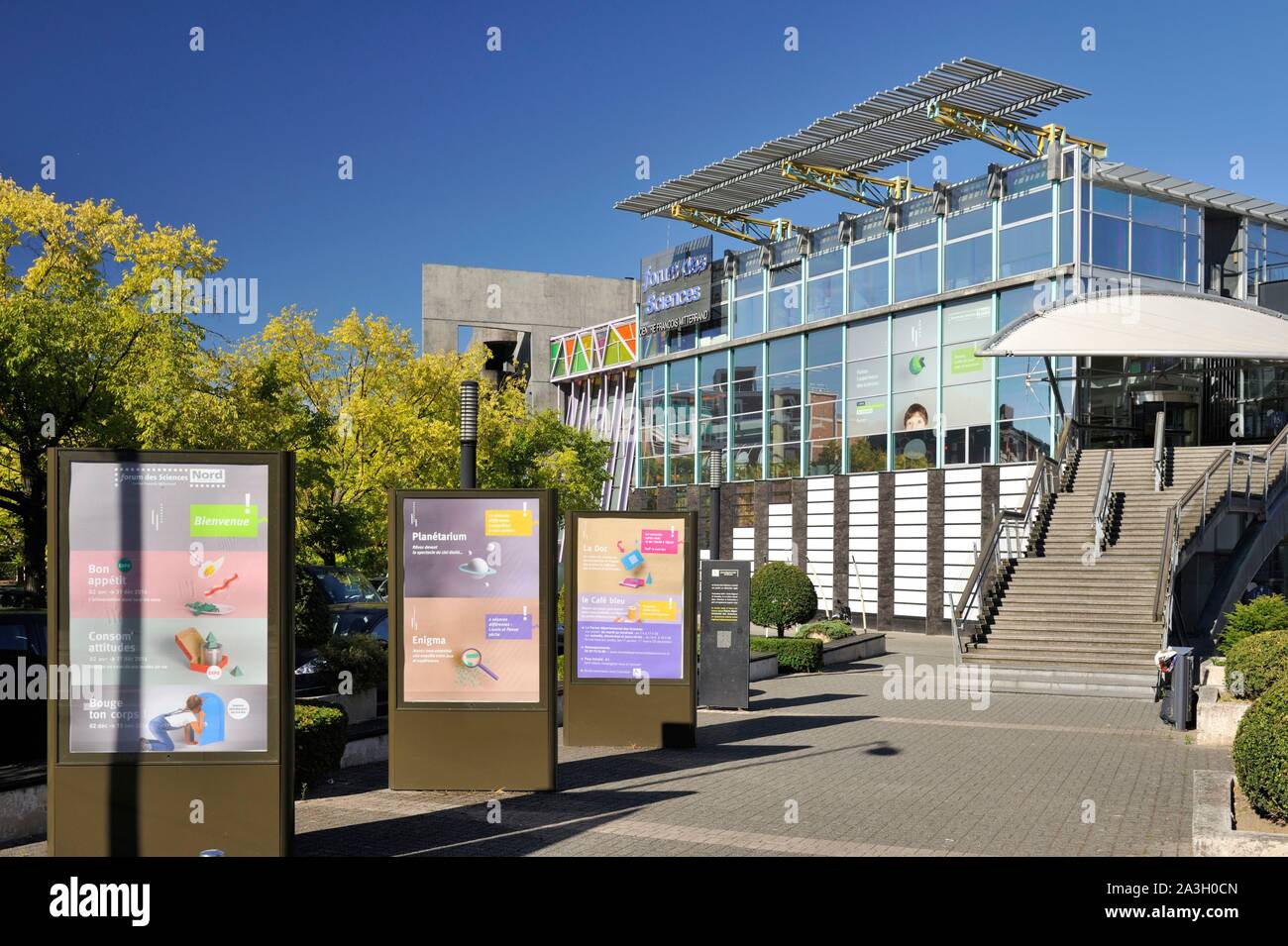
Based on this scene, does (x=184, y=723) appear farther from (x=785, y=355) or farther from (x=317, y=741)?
(x=785, y=355)

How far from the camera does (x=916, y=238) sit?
35.9 metres

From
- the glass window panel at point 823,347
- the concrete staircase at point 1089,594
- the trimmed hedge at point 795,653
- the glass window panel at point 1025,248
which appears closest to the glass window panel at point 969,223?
the glass window panel at point 1025,248

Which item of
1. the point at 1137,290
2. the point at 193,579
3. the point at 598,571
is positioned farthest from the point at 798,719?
the point at 1137,290

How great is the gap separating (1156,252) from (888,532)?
1053 cm

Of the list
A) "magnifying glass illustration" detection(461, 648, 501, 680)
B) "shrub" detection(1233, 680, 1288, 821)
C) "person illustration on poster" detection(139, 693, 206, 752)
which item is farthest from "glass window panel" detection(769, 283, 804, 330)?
A: "person illustration on poster" detection(139, 693, 206, 752)

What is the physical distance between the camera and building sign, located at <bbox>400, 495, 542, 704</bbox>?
10.8 metres

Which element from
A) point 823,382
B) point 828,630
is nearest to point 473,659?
point 828,630

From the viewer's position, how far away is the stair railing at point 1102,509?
978 inches

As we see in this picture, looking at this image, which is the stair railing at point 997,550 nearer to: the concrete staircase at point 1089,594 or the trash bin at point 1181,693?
the concrete staircase at point 1089,594

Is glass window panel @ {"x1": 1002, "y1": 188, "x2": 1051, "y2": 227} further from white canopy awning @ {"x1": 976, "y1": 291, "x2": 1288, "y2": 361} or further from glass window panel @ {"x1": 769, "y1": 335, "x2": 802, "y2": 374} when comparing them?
glass window panel @ {"x1": 769, "y1": 335, "x2": 802, "y2": 374}

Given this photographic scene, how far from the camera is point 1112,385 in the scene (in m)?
32.0

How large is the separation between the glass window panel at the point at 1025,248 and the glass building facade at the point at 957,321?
4 cm
